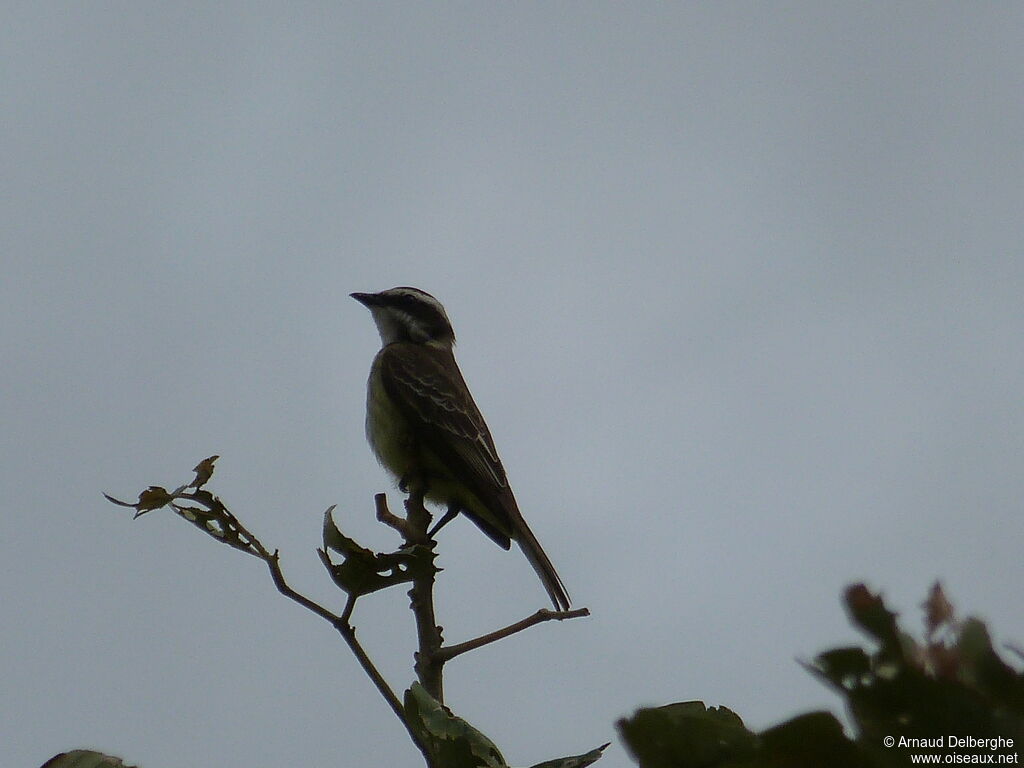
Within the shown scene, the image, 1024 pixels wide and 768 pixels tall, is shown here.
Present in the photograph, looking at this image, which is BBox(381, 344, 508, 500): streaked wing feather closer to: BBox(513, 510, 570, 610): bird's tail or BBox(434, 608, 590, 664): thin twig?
BBox(513, 510, 570, 610): bird's tail

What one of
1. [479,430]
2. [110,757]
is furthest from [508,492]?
[110,757]

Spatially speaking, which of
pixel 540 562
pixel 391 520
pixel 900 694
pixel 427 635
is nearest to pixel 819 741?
pixel 900 694

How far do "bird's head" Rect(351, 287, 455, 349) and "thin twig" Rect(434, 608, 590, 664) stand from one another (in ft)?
26.8

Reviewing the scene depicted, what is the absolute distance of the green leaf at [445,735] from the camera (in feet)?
12.6

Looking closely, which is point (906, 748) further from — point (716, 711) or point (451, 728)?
point (451, 728)

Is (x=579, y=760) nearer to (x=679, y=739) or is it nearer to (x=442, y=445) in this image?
(x=679, y=739)

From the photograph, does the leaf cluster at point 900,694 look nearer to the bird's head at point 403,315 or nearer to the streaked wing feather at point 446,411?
the streaked wing feather at point 446,411

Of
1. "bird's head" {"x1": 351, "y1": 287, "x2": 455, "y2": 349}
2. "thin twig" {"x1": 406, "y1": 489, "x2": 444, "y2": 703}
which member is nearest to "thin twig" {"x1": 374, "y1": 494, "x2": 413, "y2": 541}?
"thin twig" {"x1": 406, "y1": 489, "x2": 444, "y2": 703}

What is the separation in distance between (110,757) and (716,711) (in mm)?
1744

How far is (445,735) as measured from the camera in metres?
3.86

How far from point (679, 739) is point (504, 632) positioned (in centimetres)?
146

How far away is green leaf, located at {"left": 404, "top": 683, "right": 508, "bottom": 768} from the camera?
3855mm

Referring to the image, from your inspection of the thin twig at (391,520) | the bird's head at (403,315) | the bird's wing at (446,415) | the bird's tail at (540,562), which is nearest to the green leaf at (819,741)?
the thin twig at (391,520)

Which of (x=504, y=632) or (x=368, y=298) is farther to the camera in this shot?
(x=368, y=298)
